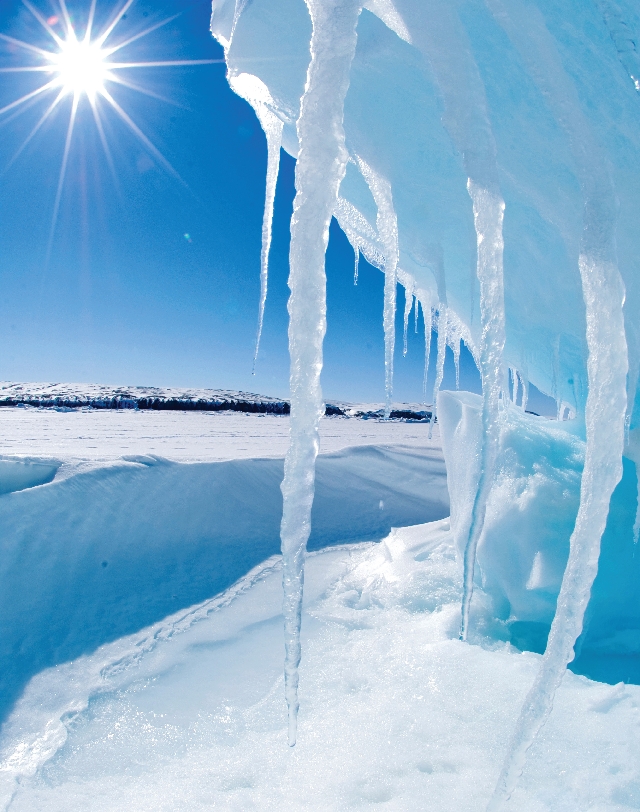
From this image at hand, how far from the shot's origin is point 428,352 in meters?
4.07

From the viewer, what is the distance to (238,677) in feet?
7.14

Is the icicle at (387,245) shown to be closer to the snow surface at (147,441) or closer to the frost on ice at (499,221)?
the frost on ice at (499,221)

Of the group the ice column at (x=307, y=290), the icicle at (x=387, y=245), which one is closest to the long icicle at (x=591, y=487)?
the ice column at (x=307, y=290)

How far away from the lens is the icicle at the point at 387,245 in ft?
7.07

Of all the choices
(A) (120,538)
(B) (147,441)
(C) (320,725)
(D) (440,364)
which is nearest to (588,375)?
(C) (320,725)

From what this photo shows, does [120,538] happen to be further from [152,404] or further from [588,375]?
[152,404]

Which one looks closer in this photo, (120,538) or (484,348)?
(484,348)

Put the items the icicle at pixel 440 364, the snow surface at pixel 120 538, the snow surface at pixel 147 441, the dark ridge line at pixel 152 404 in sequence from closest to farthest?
the snow surface at pixel 120 538, the icicle at pixel 440 364, the snow surface at pixel 147 441, the dark ridge line at pixel 152 404

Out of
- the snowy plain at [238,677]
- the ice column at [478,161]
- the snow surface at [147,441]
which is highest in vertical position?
the ice column at [478,161]

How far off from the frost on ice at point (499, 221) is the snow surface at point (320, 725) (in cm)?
37

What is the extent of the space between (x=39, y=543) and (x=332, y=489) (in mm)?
3219

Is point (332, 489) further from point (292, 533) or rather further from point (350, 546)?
point (292, 533)

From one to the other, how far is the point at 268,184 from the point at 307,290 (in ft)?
5.20

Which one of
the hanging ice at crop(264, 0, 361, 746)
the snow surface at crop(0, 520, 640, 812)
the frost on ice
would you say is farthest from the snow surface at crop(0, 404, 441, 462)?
the hanging ice at crop(264, 0, 361, 746)
